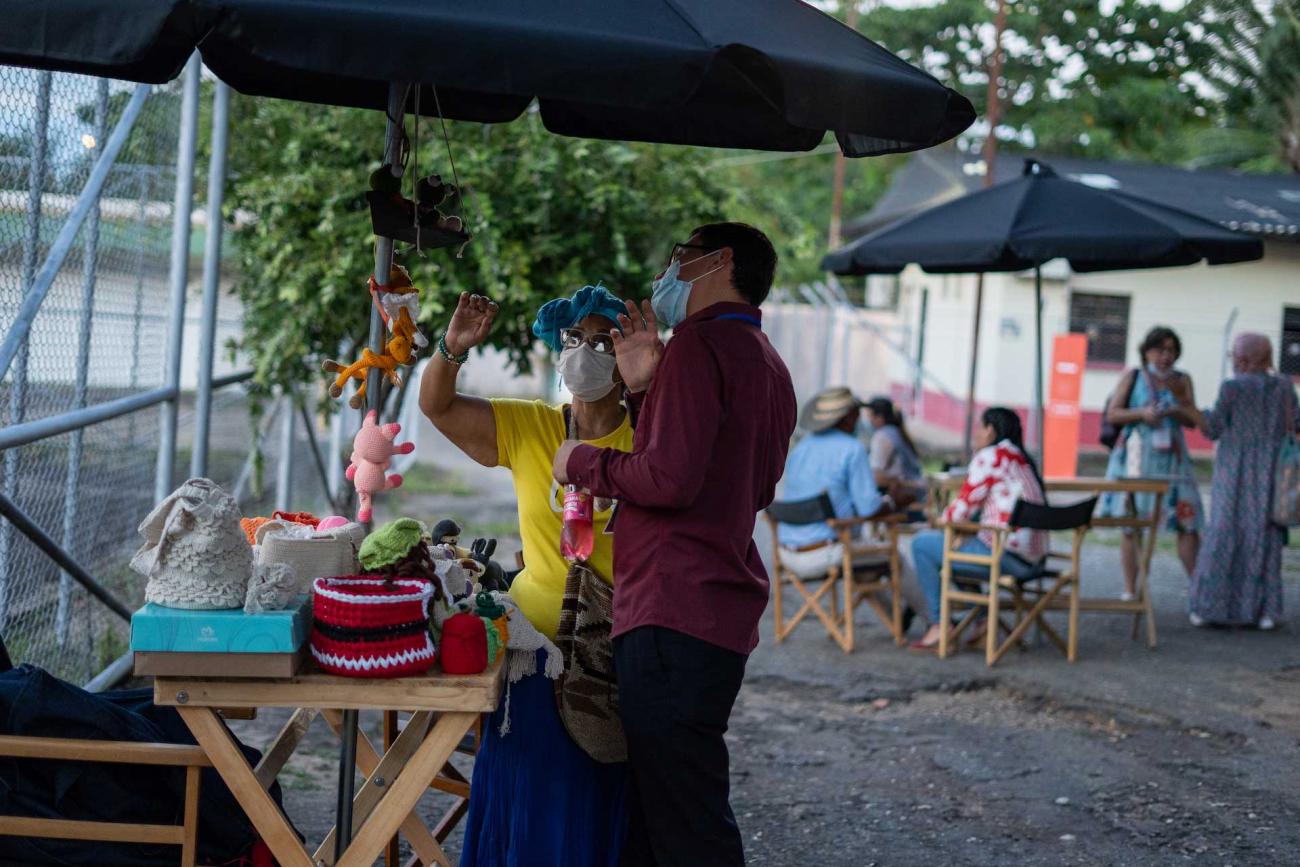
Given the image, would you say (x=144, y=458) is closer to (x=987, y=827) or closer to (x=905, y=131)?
(x=987, y=827)

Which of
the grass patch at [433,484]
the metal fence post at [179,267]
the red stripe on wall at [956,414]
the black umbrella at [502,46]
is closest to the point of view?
the black umbrella at [502,46]

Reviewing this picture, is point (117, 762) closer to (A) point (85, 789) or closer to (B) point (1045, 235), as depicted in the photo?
(A) point (85, 789)

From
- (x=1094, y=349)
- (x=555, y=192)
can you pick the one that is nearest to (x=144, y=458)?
(x=555, y=192)

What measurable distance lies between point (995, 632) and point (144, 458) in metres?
4.21

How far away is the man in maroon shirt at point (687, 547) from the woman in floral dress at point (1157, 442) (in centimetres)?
560

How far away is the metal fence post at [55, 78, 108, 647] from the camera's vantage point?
5043 mm

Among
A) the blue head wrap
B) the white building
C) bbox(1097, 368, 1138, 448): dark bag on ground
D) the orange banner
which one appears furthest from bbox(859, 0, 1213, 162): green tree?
the blue head wrap

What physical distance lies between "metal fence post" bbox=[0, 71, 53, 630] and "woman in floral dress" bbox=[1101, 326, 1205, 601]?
5966mm

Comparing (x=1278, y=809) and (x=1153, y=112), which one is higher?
(x=1153, y=112)

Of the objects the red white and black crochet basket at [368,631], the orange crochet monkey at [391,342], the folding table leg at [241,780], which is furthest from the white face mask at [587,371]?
the folding table leg at [241,780]

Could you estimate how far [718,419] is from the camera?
9.58ft

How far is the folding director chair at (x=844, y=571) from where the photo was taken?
23.6 feet

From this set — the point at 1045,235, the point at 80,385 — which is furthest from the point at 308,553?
the point at 1045,235

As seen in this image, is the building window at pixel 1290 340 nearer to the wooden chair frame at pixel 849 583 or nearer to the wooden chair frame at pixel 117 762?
the wooden chair frame at pixel 849 583
